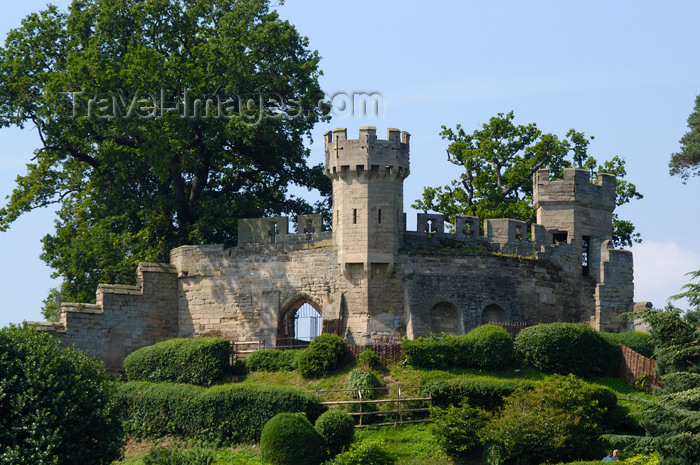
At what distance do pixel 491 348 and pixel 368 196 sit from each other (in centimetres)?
744

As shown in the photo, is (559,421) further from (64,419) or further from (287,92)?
(287,92)

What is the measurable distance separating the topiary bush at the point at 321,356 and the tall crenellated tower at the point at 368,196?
11.3 feet

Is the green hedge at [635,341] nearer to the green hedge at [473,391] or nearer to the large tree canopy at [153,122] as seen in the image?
the green hedge at [473,391]

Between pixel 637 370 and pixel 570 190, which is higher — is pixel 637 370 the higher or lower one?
the lower one

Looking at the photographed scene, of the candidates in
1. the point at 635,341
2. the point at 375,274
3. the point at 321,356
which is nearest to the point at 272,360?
the point at 321,356

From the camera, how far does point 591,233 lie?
53438 millimetres

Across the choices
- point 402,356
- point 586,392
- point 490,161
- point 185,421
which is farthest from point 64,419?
point 490,161

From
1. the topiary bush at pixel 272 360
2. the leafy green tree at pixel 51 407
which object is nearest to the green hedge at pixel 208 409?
the topiary bush at pixel 272 360

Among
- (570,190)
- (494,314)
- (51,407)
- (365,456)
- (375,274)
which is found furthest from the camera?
(570,190)

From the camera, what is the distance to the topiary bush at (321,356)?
46.1 m

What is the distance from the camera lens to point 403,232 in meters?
50.2

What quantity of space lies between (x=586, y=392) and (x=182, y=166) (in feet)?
63.8

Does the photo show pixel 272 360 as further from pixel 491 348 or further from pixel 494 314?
pixel 494 314

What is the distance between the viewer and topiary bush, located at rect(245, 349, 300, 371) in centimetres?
4728
